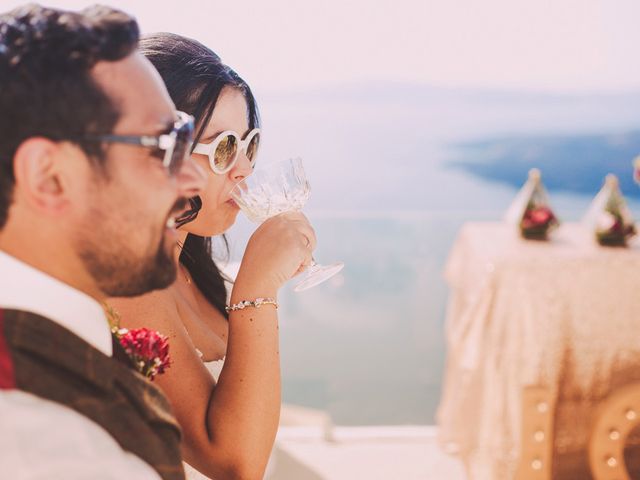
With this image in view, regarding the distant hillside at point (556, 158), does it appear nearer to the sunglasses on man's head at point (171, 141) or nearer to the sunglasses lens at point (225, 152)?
the sunglasses lens at point (225, 152)

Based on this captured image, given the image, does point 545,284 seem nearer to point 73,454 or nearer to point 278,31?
point 73,454

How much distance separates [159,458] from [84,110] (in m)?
0.38

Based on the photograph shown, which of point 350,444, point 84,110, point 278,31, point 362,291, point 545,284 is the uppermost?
point 84,110

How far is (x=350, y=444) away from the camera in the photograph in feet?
11.5

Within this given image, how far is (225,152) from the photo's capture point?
128cm

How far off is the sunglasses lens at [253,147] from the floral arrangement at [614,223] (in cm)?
201

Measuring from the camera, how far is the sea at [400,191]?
3912mm

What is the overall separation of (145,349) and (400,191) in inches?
230

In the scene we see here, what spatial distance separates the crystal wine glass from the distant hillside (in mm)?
5902

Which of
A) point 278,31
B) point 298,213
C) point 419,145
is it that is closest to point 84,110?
point 298,213

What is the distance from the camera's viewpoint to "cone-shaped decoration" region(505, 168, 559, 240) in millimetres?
2951

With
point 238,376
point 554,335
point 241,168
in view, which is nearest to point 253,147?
point 241,168

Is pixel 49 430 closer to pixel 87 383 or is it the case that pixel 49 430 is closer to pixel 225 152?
pixel 87 383

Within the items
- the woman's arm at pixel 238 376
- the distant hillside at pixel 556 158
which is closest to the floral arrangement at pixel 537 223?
the woman's arm at pixel 238 376
